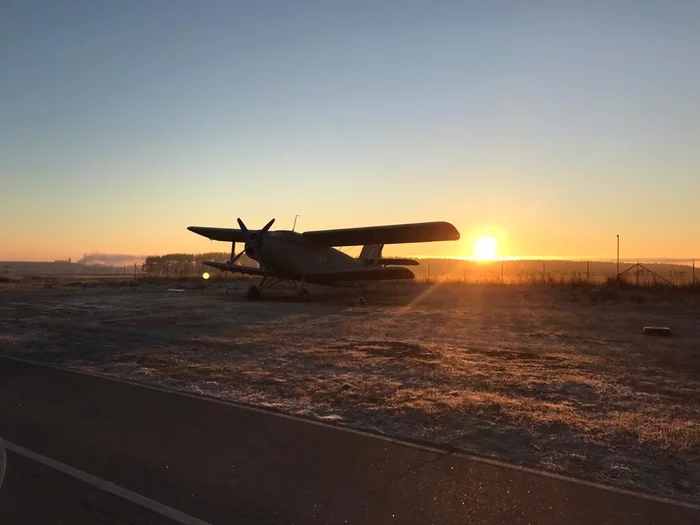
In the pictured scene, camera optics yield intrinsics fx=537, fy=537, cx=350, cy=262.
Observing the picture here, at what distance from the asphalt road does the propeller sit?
22.9m

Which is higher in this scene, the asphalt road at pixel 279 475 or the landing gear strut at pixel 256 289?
the landing gear strut at pixel 256 289

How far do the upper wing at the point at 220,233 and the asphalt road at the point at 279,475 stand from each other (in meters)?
27.0

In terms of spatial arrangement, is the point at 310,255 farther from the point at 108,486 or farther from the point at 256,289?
the point at 108,486

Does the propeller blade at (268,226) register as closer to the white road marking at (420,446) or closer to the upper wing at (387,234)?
the upper wing at (387,234)

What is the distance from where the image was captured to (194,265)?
4200 inches

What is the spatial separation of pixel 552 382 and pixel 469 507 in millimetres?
5522

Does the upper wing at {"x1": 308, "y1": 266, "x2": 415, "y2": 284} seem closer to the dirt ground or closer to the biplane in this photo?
the biplane

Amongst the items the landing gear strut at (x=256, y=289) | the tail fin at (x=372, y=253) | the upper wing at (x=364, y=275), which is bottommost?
the landing gear strut at (x=256, y=289)

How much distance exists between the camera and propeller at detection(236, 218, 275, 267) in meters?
30.0

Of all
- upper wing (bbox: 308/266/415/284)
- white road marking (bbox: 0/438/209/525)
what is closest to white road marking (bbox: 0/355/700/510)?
white road marking (bbox: 0/438/209/525)

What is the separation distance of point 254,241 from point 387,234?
757cm

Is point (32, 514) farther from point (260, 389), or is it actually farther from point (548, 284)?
point (548, 284)

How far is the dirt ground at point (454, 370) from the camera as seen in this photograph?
19.5ft

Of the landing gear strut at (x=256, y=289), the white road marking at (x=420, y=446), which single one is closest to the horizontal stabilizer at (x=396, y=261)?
the landing gear strut at (x=256, y=289)
